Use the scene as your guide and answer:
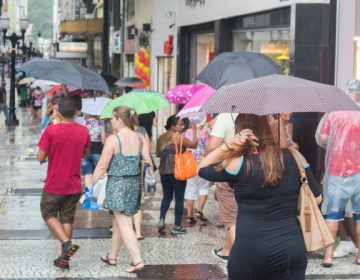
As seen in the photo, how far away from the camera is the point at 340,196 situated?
8617mm

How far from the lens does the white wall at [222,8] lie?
13395 mm

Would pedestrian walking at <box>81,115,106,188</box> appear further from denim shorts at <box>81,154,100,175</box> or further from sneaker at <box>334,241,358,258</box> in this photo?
sneaker at <box>334,241,358,258</box>

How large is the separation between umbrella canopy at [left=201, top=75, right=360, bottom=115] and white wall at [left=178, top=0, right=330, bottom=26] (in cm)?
689

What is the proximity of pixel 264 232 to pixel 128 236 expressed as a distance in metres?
3.67

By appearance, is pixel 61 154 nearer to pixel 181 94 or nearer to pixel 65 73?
pixel 65 73

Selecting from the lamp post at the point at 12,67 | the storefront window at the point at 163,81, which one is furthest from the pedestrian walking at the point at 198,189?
the lamp post at the point at 12,67

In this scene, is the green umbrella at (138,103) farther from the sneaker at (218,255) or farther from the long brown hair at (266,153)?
the long brown hair at (266,153)

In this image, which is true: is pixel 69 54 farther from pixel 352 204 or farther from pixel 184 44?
pixel 352 204

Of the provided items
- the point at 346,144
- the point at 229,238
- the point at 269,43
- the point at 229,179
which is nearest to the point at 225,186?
the point at 229,238

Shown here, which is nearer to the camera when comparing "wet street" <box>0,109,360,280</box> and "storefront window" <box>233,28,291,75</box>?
"wet street" <box>0,109,360,280</box>

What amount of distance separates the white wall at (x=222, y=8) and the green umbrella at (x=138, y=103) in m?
3.23

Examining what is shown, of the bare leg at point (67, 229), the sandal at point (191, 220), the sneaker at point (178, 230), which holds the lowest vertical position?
the sandal at point (191, 220)

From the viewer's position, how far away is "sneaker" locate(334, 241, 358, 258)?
29.7ft

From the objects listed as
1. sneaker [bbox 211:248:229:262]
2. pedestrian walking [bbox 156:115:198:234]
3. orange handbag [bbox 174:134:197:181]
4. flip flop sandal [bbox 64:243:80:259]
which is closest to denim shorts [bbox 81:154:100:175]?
pedestrian walking [bbox 156:115:198:234]
